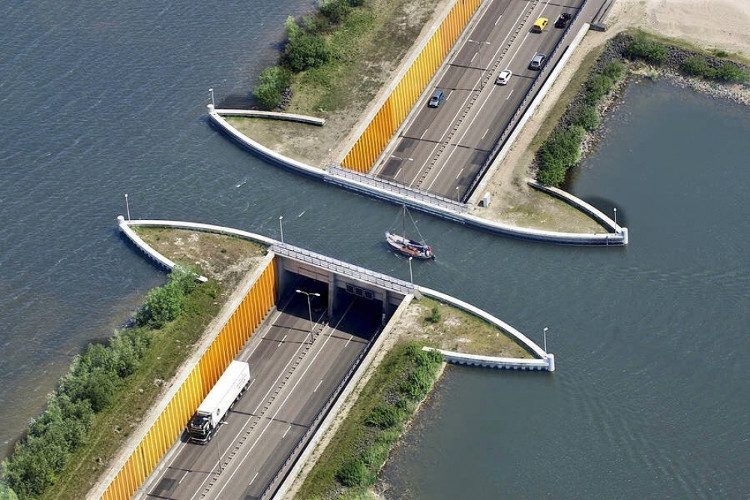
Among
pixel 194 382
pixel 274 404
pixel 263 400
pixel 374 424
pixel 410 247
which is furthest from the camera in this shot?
pixel 410 247

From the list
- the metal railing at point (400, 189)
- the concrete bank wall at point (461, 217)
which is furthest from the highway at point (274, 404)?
the metal railing at point (400, 189)

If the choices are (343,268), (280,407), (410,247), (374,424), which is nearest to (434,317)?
(410,247)

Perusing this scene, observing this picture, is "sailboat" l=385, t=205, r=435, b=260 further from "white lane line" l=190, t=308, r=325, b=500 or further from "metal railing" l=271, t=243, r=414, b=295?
"white lane line" l=190, t=308, r=325, b=500

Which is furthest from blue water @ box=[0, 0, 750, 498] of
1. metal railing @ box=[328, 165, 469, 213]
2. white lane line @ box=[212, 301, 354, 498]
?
white lane line @ box=[212, 301, 354, 498]

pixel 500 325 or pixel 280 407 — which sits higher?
pixel 500 325

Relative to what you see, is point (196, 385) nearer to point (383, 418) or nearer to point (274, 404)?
point (274, 404)

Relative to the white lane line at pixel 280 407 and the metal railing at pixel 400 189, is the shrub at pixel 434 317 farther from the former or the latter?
the metal railing at pixel 400 189

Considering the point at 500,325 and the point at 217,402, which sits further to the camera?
the point at 500,325
